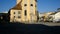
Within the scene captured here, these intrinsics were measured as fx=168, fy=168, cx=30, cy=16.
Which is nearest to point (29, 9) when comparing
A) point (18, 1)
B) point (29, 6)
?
point (29, 6)

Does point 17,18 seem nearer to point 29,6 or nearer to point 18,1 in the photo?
point 29,6

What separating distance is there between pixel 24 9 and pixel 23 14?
222 cm

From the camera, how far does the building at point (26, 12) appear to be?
7081 cm

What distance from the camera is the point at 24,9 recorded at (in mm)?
72438

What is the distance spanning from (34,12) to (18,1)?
14676 mm

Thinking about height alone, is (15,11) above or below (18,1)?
below

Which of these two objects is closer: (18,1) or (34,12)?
(34,12)

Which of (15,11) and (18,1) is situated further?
(18,1)

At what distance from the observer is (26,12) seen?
7188cm

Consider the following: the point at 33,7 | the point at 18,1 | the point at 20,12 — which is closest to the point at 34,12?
the point at 33,7

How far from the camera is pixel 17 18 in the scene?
72.7 metres

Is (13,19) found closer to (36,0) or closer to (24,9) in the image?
(24,9)

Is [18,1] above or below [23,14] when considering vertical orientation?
above

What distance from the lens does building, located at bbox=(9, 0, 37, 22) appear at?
70.8 m
